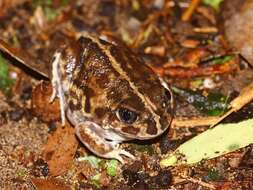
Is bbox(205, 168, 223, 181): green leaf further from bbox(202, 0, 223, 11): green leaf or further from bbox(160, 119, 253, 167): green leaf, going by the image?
bbox(202, 0, 223, 11): green leaf

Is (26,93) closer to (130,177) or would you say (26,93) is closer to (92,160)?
(92,160)

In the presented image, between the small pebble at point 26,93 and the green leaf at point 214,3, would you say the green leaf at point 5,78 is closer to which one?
the small pebble at point 26,93

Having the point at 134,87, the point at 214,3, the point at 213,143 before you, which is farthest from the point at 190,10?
the point at 213,143

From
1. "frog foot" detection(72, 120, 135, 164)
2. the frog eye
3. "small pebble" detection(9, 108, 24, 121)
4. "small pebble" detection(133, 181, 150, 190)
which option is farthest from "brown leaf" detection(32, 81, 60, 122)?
"small pebble" detection(133, 181, 150, 190)

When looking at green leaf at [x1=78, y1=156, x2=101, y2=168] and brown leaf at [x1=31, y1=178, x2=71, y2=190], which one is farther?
green leaf at [x1=78, y1=156, x2=101, y2=168]

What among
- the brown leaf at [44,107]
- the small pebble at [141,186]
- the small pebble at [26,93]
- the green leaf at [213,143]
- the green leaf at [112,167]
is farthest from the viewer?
the small pebble at [26,93]

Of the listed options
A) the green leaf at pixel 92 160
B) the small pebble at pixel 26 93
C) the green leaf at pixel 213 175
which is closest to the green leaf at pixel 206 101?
the green leaf at pixel 213 175
